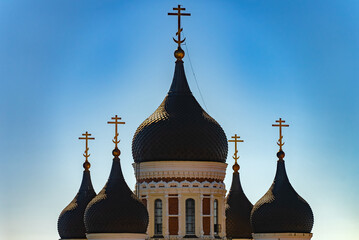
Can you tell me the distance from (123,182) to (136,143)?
407 cm

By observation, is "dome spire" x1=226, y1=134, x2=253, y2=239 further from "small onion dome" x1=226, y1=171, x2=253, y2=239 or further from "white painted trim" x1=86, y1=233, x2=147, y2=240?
"white painted trim" x1=86, y1=233, x2=147, y2=240

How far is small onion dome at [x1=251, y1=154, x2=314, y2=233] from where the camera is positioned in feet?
191

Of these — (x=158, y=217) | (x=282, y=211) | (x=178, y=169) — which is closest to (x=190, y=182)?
(x=178, y=169)

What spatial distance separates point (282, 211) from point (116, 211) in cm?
800

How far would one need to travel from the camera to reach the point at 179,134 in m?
58.3

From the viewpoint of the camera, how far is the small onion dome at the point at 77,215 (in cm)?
6131

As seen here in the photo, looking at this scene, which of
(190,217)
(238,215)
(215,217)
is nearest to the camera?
(190,217)

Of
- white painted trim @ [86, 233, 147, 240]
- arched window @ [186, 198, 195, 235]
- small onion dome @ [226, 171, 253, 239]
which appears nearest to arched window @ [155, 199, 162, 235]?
arched window @ [186, 198, 195, 235]

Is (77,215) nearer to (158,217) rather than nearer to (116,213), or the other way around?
(158,217)

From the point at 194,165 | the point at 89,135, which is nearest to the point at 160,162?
the point at 194,165

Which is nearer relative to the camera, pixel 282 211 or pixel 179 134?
pixel 282 211

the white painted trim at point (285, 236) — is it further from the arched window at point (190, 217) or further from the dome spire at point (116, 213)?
the dome spire at point (116, 213)

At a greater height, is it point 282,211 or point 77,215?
point 282,211

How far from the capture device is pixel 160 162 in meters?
Result: 58.2
